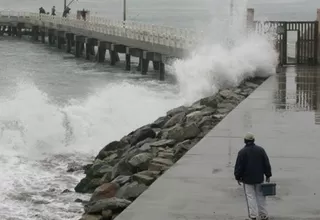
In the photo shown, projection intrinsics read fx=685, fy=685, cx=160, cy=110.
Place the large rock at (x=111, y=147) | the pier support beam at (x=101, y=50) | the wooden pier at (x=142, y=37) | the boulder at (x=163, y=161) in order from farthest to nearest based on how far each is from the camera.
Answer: the pier support beam at (x=101, y=50) → the wooden pier at (x=142, y=37) → the large rock at (x=111, y=147) → the boulder at (x=163, y=161)

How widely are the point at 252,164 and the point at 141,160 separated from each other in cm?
451

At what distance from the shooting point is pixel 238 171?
7.61m

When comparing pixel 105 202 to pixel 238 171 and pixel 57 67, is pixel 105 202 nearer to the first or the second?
pixel 238 171

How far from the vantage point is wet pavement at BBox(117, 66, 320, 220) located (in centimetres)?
797

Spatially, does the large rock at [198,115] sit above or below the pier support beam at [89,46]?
below

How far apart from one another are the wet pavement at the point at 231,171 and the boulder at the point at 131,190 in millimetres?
445

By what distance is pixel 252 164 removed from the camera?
7555 mm

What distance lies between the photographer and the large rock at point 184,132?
42.8ft

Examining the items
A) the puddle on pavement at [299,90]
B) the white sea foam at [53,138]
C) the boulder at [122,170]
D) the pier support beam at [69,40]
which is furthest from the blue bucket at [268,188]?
the pier support beam at [69,40]

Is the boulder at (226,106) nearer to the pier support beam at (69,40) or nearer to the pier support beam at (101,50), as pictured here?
the pier support beam at (101,50)

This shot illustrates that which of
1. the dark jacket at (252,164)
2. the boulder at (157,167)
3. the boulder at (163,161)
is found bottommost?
the boulder at (157,167)

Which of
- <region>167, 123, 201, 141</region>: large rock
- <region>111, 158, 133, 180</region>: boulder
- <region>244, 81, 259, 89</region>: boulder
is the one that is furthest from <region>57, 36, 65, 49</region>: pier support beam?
<region>111, 158, 133, 180</region>: boulder

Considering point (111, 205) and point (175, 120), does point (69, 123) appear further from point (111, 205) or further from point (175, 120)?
point (111, 205)

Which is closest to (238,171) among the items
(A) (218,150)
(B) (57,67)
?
(A) (218,150)
